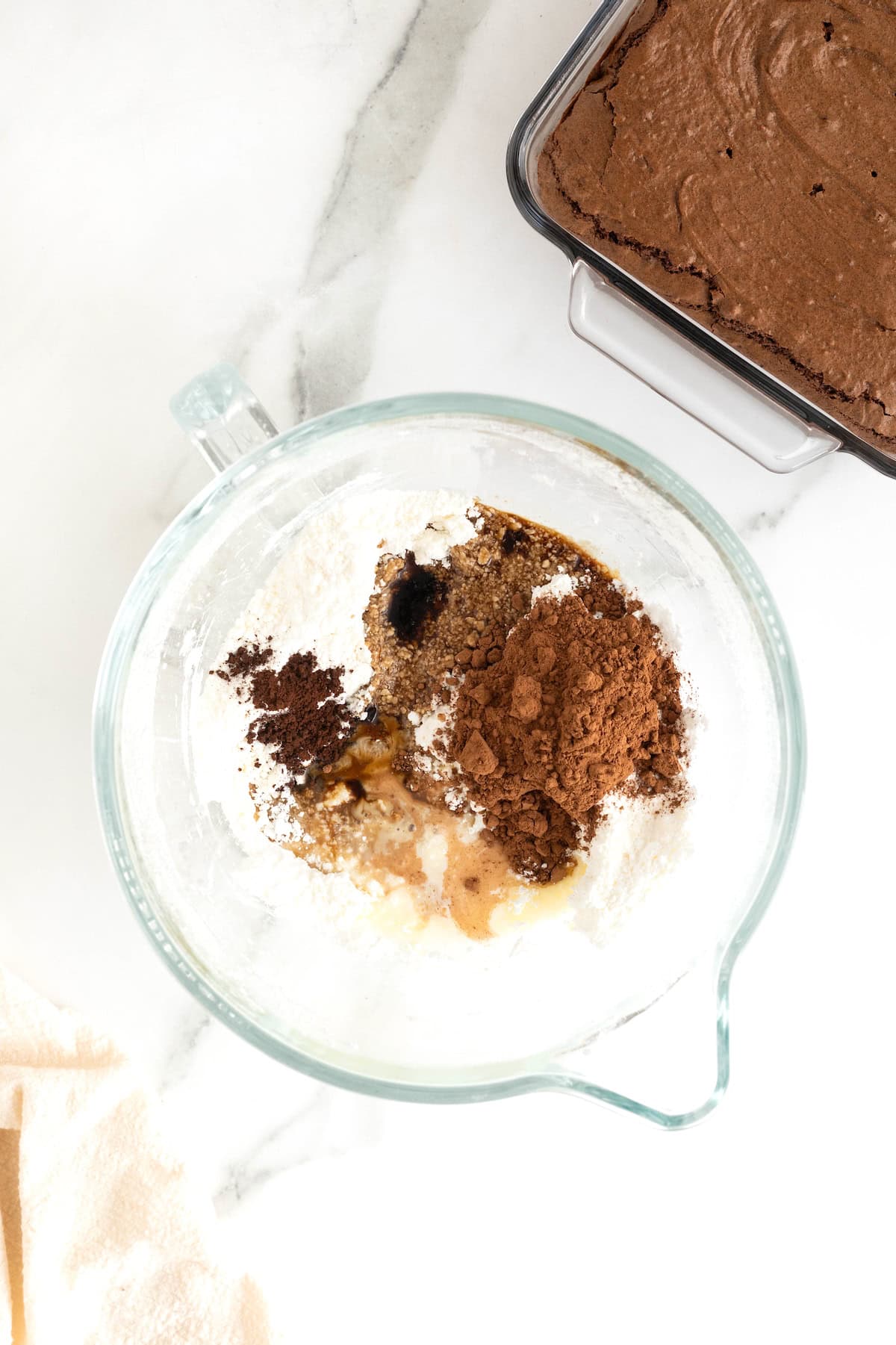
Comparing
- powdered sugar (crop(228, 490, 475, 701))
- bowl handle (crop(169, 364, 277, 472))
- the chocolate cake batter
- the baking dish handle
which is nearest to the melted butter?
powdered sugar (crop(228, 490, 475, 701))

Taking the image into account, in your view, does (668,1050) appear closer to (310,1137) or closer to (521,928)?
(521,928)

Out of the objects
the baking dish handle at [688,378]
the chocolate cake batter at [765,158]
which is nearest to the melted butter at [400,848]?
the baking dish handle at [688,378]

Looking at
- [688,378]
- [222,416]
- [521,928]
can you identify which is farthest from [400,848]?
[688,378]

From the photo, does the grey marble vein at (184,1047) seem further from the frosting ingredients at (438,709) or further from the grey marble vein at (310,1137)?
the frosting ingredients at (438,709)

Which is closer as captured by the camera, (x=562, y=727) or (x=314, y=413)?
(x=562, y=727)

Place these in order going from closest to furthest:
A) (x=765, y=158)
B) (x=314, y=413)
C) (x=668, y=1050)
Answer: (x=765, y=158) < (x=668, y=1050) < (x=314, y=413)

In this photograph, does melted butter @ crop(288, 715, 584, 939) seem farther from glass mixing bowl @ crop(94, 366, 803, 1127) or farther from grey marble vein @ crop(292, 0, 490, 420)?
grey marble vein @ crop(292, 0, 490, 420)
